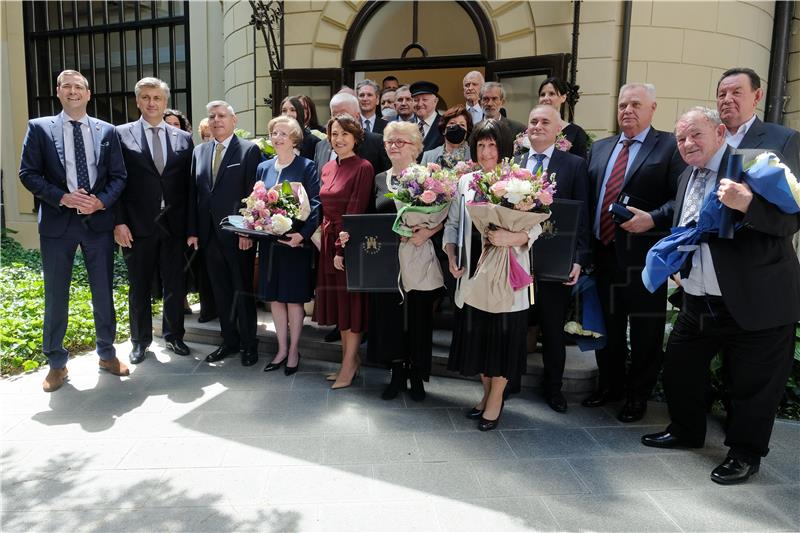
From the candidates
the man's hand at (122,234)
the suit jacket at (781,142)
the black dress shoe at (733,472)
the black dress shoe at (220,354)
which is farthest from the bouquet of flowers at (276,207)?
the black dress shoe at (733,472)

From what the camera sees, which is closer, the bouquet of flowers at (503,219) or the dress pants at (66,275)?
the bouquet of flowers at (503,219)

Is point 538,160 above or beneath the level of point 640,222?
above

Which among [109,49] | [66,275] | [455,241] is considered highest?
[109,49]

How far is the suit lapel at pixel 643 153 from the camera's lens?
147 inches

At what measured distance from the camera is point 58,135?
169 inches

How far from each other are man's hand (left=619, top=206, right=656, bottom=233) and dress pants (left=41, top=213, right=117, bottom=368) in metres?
4.06

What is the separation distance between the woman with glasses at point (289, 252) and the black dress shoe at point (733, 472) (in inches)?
125

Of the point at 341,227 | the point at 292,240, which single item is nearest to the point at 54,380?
the point at 292,240

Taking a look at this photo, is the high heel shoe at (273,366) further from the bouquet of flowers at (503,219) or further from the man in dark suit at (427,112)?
the man in dark suit at (427,112)

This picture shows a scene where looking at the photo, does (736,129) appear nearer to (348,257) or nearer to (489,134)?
(489,134)

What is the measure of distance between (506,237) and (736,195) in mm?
1224

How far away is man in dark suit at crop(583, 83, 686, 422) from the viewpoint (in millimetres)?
3689

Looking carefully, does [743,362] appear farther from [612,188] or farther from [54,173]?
[54,173]

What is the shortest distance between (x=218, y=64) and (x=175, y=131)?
6.43 m
